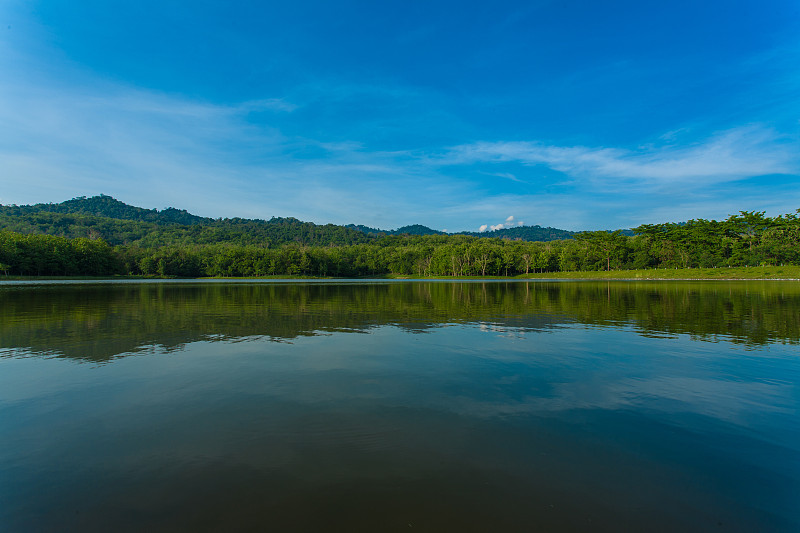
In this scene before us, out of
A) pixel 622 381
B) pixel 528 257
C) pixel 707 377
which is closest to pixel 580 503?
pixel 622 381

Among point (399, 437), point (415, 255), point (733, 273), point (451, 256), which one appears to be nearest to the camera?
point (399, 437)

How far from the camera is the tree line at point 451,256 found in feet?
288

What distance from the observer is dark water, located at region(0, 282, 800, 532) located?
4.15 meters

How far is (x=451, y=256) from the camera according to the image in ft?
483

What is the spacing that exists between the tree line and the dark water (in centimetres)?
9882

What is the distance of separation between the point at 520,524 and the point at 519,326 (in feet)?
45.8

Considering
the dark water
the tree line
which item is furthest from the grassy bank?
the dark water

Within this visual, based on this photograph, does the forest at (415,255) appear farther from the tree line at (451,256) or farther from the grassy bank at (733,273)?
the grassy bank at (733,273)

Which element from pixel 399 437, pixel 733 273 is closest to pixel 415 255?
pixel 733 273

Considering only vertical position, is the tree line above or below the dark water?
above

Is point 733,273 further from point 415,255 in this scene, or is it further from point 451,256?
point 415,255

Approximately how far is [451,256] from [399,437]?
469ft

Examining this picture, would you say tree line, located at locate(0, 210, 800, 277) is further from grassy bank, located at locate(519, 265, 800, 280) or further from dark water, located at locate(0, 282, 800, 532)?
dark water, located at locate(0, 282, 800, 532)

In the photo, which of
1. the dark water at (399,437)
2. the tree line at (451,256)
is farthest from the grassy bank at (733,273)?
the dark water at (399,437)
